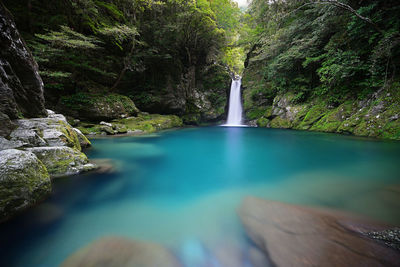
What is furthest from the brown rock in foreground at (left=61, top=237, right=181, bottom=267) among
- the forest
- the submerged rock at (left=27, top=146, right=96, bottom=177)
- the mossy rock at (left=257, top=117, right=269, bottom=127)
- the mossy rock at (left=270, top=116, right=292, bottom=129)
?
the mossy rock at (left=257, top=117, right=269, bottom=127)

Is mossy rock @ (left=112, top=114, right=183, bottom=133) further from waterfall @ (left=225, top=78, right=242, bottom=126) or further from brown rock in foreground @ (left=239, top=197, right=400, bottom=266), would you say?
brown rock in foreground @ (left=239, top=197, right=400, bottom=266)

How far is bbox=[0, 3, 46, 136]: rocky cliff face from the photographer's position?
10.8ft

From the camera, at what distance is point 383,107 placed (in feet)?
21.0

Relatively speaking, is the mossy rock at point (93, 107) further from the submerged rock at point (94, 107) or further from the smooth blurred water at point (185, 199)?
the smooth blurred water at point (185, 199)

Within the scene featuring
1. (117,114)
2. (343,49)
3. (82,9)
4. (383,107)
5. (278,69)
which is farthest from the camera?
(278,69)

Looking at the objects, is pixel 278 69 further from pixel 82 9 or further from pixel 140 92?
pixel 82 9

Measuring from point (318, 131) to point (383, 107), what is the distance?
2832 millimetres

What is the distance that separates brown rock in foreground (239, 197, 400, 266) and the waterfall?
14.8 m

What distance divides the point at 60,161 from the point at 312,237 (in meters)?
4.20

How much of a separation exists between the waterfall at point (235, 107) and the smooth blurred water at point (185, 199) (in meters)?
12.4

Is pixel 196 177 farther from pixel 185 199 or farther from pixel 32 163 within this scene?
pixel 32 163

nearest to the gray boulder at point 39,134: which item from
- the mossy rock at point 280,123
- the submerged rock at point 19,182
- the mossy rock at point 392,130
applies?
the submerged rock at point 19,182

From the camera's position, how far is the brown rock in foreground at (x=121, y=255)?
53.6 inches

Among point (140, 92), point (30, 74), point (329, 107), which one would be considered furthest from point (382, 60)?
point (140, 92)
